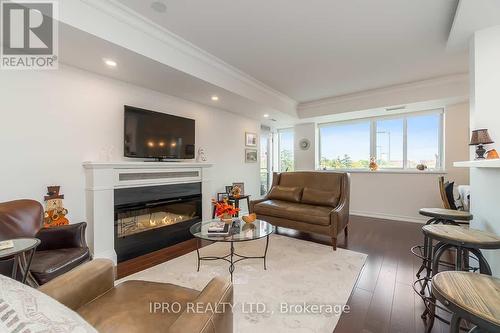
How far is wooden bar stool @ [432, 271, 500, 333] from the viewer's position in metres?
0.82

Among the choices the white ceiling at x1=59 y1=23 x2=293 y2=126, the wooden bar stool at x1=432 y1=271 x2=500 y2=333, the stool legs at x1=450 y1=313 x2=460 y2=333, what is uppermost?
the white ceiling at x1=59 y1=23 x2=293 y2=126

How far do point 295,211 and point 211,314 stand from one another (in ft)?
8.49

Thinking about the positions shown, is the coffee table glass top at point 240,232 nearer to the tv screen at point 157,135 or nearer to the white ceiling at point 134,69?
the tv screen at point 157,135

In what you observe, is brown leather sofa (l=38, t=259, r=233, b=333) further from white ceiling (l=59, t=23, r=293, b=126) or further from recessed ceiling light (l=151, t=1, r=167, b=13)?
recessed ceiling light (l=151, t=1, r=167, b=13)

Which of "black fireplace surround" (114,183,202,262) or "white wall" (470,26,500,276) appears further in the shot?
"black fireplace surround" (114,183,202,262)

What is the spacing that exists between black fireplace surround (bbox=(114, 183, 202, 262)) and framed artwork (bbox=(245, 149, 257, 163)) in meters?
1.83

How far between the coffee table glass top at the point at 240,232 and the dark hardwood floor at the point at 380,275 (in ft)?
2.42

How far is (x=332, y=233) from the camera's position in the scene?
2994 millimetres

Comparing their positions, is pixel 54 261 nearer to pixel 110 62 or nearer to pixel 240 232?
pixel 240 232

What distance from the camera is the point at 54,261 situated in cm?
176

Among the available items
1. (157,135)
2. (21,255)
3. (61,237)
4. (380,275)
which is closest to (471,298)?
(380,275)

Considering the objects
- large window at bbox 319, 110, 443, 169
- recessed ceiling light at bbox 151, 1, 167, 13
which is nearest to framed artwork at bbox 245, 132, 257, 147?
large window at bbox 319, 110, 443, 169

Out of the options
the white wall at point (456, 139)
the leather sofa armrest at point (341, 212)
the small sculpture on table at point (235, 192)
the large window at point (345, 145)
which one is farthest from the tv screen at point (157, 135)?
the white wall at point (456, 139)

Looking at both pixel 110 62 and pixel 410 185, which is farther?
pixel 410 185
